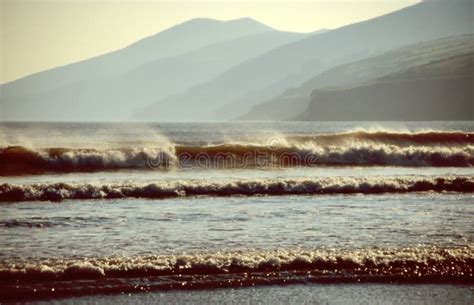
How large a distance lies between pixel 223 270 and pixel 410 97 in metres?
119

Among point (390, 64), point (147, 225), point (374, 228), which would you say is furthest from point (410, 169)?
point (390, 64)

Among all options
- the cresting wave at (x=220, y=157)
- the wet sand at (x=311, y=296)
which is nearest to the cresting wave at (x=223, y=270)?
the wet sand at (x=311, y=296)

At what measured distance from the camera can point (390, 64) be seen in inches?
5802

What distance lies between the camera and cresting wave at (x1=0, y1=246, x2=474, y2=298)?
7508mm

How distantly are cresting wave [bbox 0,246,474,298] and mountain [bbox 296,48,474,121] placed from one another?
100030 mm

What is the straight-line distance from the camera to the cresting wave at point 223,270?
7.51 m

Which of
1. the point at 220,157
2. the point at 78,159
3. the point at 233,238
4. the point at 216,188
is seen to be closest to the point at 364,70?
the point at 220,157

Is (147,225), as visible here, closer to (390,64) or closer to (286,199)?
(286,199)

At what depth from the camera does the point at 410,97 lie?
121625mm

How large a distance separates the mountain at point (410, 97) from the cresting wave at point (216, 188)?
92.6 meters

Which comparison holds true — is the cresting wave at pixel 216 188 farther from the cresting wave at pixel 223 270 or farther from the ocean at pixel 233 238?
the cresting wave at pixel 223 270

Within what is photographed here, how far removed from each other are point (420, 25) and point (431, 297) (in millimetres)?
202381

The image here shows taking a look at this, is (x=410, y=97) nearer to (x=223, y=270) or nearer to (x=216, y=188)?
(x=216, y=188)

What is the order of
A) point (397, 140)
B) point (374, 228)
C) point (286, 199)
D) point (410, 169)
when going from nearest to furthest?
point (374, 228), point (286, 199), point (410, 169), point (397, 140)
